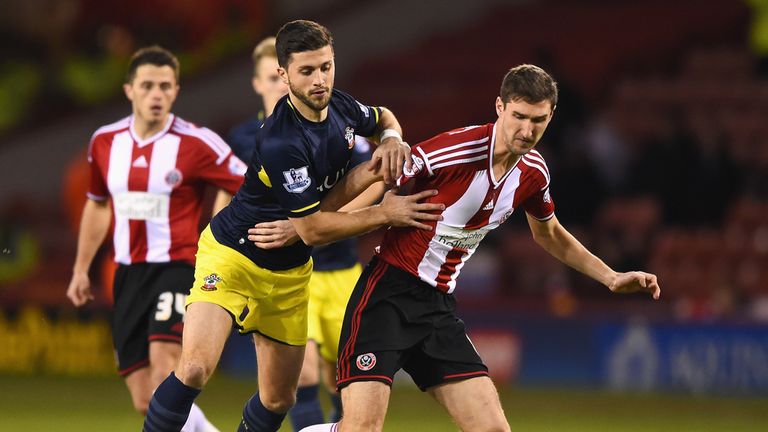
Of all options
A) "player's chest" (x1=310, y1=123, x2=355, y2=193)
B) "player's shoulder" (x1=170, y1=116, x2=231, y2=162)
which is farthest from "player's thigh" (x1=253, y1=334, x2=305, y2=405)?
"player's shoulder" (x1=170, y1=116, x2=231, y2=162)

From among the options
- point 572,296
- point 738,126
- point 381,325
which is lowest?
point 572,296

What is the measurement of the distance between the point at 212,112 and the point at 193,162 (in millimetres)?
11052

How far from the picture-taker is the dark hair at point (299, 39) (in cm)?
596

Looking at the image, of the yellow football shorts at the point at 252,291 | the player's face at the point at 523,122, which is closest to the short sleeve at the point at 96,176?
the yellow football shorts at the point at 252,291

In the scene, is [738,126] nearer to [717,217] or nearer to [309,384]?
[717,217]

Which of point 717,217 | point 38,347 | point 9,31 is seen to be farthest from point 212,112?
point 717,217

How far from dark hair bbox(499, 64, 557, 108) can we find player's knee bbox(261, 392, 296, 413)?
1.87 metres

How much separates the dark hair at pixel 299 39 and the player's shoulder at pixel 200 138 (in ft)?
4.76

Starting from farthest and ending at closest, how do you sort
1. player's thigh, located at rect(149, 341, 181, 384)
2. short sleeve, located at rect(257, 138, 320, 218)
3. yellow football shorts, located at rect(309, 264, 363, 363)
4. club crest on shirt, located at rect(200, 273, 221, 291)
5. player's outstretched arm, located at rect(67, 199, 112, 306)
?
yellow football shorts, located at rect(309, 264, 363, 363) → player's outstretched arm, located at rect(67, 199, 112, 306) → player's thigh, located at rect(149, 341, 181, 384) → club crest on shirt, located at rect(200, 273, 221, 291) → short sleeve, located at rect(257, 138, 320, 218)

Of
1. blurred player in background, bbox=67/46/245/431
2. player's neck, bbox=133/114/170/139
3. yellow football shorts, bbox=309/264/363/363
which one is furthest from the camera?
yellow football shorts, bbox=309/264/363/363

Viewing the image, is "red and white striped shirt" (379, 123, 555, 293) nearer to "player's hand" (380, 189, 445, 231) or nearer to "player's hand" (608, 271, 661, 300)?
"player's hand" (380, 189, 445, 231)

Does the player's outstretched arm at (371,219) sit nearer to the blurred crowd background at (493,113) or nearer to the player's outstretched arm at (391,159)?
the player's outstretched arm at (391,159)

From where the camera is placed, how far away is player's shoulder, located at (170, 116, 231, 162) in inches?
292

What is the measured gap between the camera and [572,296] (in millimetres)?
13688
